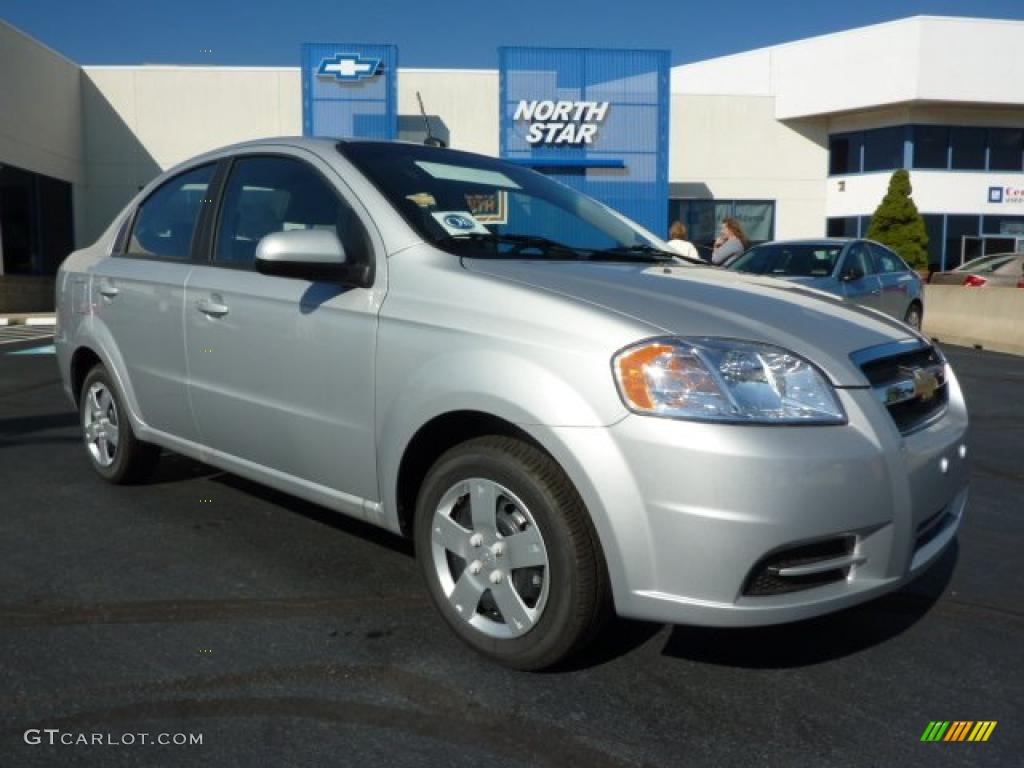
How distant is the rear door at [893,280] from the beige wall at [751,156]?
19.2 m

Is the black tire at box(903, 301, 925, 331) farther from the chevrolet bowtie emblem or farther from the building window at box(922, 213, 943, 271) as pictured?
the building window at box(922, 213, 943, 271)

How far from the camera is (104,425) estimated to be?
475 centimetres

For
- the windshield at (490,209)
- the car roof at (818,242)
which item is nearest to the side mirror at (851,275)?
the car roof at (818,242)

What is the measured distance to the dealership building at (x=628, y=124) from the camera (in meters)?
25.7

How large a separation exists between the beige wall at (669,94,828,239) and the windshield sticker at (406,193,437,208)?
93.0 feet

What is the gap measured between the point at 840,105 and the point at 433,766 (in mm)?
31859

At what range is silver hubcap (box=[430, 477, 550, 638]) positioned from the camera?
2.67 m

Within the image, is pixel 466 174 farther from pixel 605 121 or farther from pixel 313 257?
pixel 605 121

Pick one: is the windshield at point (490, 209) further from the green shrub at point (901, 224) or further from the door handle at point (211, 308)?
the green shrub at point (901, 224)

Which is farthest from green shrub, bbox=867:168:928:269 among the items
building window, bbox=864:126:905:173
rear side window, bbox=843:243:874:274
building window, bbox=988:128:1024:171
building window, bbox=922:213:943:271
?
rear side window, bbox=843:243:874:274

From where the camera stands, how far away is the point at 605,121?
26891 mm

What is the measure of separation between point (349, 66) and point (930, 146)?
1888 centimetres

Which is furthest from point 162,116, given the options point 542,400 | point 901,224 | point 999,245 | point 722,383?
point 722,383

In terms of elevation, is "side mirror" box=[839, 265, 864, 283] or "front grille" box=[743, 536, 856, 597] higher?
"side mirror" box=[839, 265, 864, 283]
